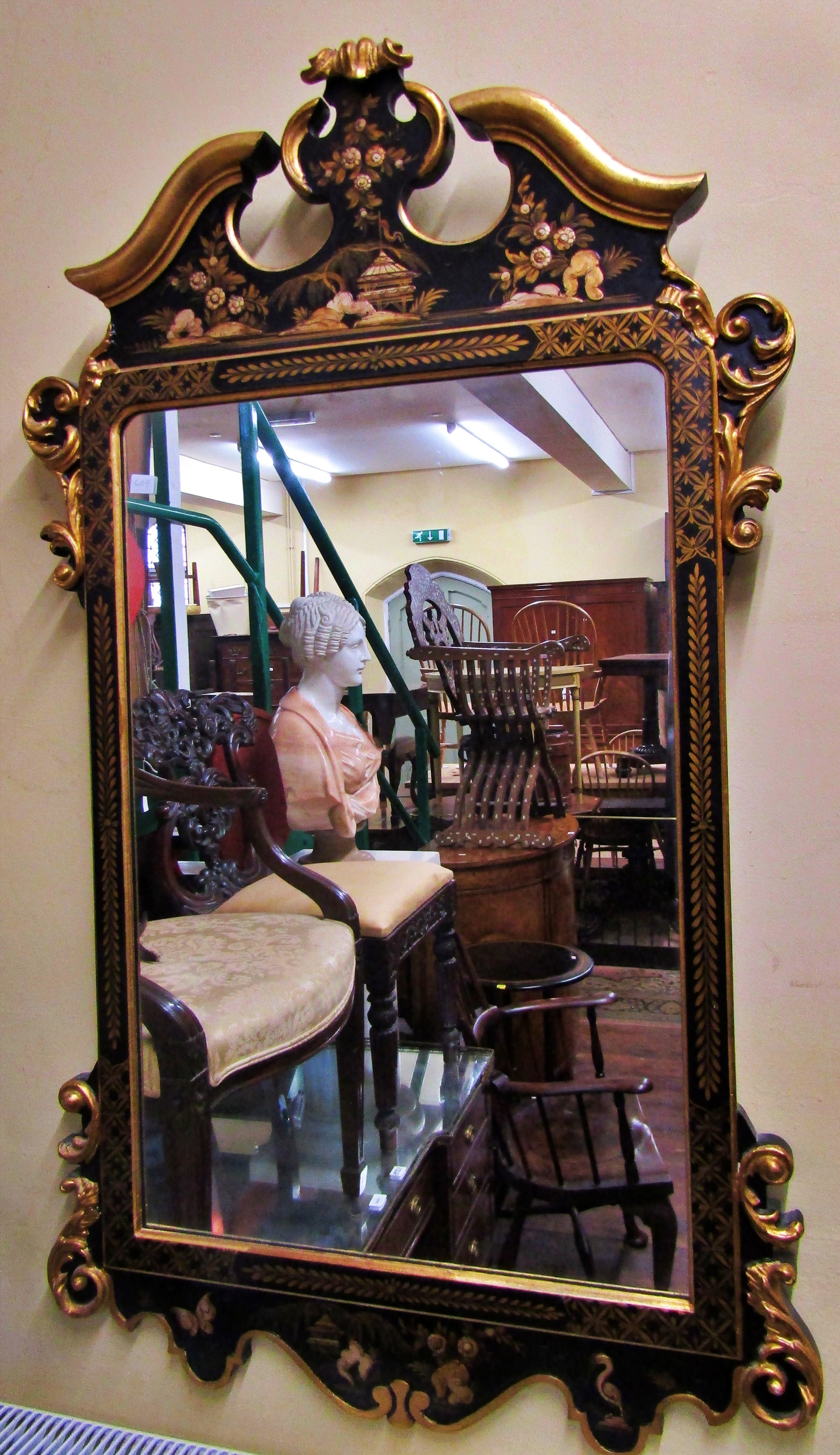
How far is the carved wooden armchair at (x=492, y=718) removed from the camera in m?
1.09

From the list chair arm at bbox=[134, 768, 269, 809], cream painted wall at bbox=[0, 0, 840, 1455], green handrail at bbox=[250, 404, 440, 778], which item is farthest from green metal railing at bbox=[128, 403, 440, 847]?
cream painted wall at bbox=[0, 0, 840, 1455]

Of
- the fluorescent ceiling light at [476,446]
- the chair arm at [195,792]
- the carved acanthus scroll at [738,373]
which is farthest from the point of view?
the chair arm at [195,792]

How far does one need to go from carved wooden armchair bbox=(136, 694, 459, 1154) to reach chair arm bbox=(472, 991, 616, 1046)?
0.03 m

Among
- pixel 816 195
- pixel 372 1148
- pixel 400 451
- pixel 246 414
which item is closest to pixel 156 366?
pixel 246 414

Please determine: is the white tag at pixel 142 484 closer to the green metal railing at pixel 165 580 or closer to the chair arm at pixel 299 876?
the green metal railing at pixel 165 580

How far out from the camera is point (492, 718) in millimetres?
1111

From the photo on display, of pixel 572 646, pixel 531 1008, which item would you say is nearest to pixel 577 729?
pixel 572 646

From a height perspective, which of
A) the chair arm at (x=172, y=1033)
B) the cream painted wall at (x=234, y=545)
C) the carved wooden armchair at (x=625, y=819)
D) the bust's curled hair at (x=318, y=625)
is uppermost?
the cream painted wall at (x=234, y=545)

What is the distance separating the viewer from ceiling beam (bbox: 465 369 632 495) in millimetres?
1012

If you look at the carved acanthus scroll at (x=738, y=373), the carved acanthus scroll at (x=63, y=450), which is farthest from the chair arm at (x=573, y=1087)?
the carved acanthus scroll at (x=63, y=450)

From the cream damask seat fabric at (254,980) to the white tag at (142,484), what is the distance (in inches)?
19.3

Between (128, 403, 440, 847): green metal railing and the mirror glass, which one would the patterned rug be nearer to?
the mirror glass

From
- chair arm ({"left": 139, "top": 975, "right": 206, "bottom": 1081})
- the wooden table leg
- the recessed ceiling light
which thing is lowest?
chair arm ({"left": 139, "top": 975, "right": 206, "bottom": 1081})

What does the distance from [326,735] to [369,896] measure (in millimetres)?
194
